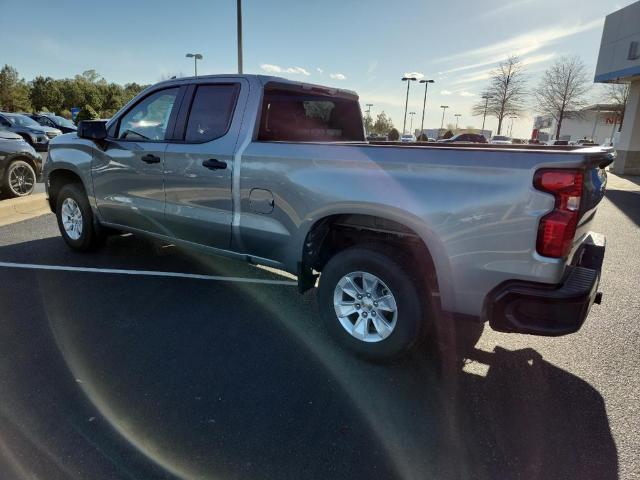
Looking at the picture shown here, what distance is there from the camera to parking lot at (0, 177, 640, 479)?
7.52ft

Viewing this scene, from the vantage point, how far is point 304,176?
326 centimetres

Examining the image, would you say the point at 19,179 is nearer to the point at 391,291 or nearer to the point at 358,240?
the point at 358,240

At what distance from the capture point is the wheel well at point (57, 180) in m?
5.52

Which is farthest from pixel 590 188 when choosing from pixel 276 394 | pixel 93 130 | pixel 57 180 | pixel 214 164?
pixel 57 180

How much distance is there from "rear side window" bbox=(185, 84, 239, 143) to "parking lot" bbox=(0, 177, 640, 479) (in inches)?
61.0

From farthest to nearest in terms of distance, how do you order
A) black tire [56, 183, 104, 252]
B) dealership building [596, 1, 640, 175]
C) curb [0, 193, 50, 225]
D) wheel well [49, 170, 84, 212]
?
dealership building [596, 1, 640, 175] → curb [0, 193, 50, 225] → wheel well [49, 170, 84, 212] → black tire [56, 183, 104, 252]

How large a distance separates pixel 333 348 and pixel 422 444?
1148 mm

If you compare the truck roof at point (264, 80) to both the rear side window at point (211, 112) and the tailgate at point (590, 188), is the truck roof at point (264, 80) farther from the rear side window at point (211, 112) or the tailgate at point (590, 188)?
the tailgate at point (590, 188)

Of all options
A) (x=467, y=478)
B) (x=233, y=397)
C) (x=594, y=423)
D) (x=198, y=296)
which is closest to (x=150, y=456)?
(x=233, y=397)

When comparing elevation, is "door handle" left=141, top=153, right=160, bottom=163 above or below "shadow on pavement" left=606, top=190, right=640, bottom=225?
above

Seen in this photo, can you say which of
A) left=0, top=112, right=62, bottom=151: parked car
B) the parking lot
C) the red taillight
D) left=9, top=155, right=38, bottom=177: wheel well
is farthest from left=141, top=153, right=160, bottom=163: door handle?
left=0, top=112, right=62, bottom=151: parked car

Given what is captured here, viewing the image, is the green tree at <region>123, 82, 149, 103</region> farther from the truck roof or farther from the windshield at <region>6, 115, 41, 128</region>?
the truck roof

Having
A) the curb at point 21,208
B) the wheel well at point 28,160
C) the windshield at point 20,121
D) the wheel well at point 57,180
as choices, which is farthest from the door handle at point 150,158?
the windshield at point 20,121

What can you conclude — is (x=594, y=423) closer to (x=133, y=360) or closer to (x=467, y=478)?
(x=467, y=478)
